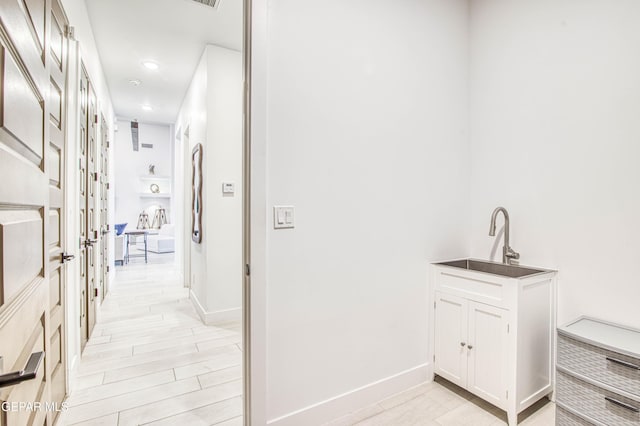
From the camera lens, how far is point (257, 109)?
5.11 ft

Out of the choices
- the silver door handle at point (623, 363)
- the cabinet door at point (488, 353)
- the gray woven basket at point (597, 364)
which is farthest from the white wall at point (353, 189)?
the silver door handle at point (623, 363)

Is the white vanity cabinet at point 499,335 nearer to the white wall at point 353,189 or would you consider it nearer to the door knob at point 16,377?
the white wall at point 353,189

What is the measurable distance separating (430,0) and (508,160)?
125 cm

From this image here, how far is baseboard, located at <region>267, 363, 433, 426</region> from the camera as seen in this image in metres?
1.66

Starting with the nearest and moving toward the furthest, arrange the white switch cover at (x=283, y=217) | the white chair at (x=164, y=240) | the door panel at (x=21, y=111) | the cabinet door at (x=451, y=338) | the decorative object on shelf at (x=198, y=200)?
the door panel at (x=21, y=111)
the white switch cover at (x=283, y=217)
the cabinet door at (x=451, y=338)
the decorative object on shelf at (x=198, y=200)
the white chair at (x=164, y=240)

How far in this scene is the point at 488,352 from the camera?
→ 1.82 metres

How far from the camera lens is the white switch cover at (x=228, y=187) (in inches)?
135

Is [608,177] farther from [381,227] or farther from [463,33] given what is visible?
[463,33]

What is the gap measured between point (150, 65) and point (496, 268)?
4480 millimetres

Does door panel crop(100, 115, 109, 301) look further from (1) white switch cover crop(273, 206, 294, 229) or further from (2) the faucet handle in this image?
(2) the faucet handle

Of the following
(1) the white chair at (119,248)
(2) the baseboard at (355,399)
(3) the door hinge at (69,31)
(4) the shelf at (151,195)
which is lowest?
(2) the baseboard at (355,399)

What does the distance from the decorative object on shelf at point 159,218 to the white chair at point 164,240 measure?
730 millimetres

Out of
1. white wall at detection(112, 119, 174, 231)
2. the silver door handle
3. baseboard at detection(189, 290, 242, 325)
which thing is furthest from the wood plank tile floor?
white wall at detection(112, 119, 174, 231)

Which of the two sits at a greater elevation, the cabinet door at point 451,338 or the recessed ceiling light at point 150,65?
the recessed ceiling light at point 150,65
